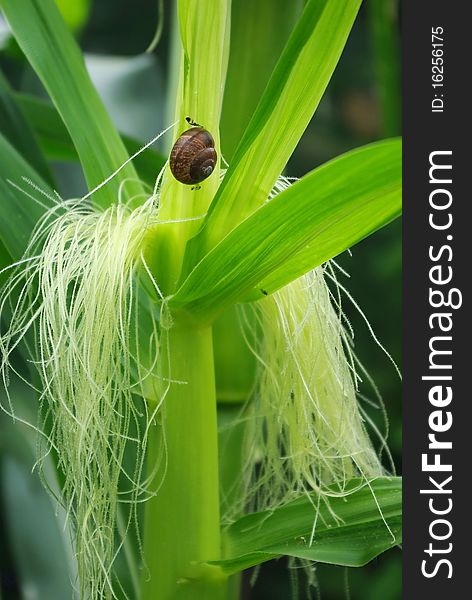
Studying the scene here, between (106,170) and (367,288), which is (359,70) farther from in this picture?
(106,170)

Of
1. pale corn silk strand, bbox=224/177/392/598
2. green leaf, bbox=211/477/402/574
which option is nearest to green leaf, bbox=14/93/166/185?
pale corn silk strand, bbox=224/177/392/598

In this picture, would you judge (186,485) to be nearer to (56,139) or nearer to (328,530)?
(328,530)

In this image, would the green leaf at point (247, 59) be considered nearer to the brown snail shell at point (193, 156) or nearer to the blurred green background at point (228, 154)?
the blurred green background at point (228, 154)

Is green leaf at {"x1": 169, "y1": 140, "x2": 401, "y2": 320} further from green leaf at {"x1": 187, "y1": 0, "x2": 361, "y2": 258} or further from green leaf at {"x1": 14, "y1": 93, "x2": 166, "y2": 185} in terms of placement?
green leaf at {"x1": 14, "y1": 93, "x2": 166, "y2": 185}

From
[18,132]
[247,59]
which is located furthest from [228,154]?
[18,132]

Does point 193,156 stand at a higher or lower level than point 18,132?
lower
